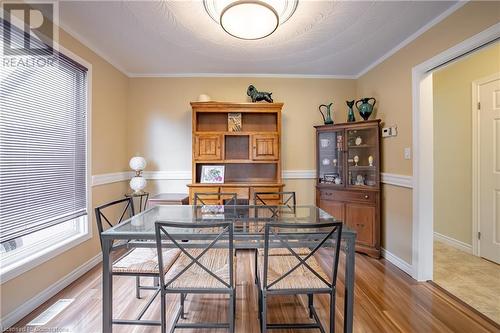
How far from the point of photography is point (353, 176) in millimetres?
3357

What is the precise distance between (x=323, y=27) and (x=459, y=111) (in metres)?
2.40

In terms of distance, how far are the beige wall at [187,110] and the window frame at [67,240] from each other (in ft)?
3.17

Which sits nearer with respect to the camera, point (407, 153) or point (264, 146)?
point (407, 153)

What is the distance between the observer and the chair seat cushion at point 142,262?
1.70 m

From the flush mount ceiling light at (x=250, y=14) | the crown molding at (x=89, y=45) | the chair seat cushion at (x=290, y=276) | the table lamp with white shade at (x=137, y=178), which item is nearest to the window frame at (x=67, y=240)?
the crown molding at (x=89, y=45)

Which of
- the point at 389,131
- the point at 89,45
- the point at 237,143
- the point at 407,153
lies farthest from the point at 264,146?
the point at 89,45

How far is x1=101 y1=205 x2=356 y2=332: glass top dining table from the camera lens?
1528 millimetres

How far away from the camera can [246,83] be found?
12.4ft

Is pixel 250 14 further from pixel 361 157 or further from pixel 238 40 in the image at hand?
pixel 361 157

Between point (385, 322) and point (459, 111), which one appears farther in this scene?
point (459, 111)

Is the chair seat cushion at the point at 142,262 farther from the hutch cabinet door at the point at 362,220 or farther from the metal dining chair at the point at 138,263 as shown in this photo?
the hutch cabinet door at the point at 362,220

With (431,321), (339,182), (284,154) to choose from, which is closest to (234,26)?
(284,154)

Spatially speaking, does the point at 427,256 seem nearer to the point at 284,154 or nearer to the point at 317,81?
the point at 284,154

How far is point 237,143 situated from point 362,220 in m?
2.06
